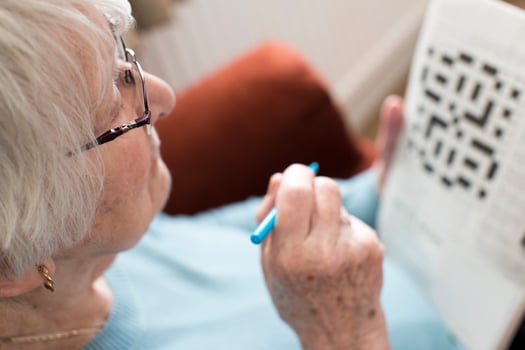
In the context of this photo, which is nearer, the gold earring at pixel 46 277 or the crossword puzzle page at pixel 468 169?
the gold earring at pixel 46 277

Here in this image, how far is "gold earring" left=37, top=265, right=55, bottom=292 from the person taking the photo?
603 millimetres

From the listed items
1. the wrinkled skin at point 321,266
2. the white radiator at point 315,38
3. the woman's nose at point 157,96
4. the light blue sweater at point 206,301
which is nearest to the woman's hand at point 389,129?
the light blue sweater at point 206,301

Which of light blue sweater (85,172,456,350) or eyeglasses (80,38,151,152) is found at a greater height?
eyeglasses (80,38,151,152)

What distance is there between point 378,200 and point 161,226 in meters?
0.45

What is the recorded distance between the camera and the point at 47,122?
1.66ft

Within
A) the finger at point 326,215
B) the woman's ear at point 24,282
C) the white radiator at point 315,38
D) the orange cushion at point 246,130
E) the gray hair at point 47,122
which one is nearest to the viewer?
the gray hair at point 47,122

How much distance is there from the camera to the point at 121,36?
608 millimetres

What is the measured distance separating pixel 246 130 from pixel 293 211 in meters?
0.62

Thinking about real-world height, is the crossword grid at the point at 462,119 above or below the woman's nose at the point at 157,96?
below

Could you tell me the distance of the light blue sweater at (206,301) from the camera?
84 cm

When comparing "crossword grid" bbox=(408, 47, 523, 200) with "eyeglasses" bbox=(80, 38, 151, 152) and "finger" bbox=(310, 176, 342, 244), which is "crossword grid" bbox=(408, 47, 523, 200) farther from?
"eyeglasses" bbox=(80, 38, 151, 152)

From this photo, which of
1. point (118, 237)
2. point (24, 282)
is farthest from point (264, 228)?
point (24, 282)

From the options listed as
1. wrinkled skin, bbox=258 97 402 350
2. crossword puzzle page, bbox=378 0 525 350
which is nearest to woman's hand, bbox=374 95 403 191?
crossword puzzle page, bbox=378 0 525 350

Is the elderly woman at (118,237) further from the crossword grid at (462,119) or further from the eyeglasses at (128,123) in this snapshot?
the crossword grid at (462,119)
